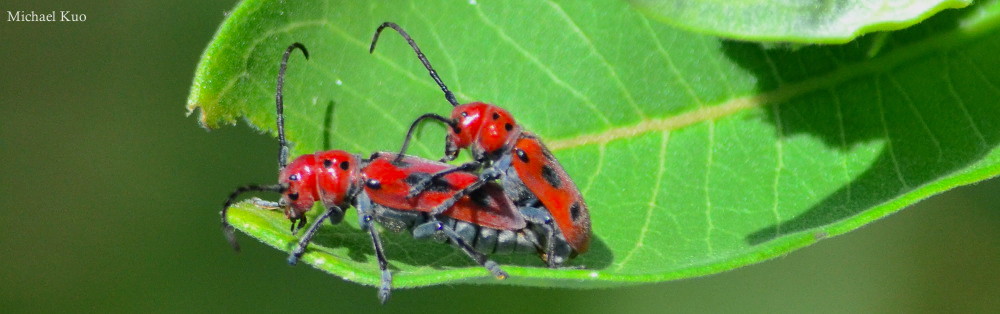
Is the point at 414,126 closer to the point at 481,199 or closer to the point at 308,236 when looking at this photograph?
the point at 308,236

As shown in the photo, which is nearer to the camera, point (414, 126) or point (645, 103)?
point (645, 103)

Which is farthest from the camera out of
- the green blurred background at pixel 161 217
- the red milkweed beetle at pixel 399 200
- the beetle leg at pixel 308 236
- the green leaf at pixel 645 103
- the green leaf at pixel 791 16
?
the green blurred background at pixel 161 217

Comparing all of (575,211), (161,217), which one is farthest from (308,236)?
(161,217)

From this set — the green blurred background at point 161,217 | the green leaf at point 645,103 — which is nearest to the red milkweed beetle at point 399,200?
the green leaf at point 645,103

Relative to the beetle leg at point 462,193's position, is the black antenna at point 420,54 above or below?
above

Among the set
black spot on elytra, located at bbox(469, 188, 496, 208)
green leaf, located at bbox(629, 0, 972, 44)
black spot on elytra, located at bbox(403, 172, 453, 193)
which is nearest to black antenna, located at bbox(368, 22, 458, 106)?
black spot on elytra, located at bbox(403, 172, 453, 193)

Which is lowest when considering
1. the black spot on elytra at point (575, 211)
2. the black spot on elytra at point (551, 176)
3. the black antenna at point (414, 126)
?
the black spot on elytra at point (575, 211)

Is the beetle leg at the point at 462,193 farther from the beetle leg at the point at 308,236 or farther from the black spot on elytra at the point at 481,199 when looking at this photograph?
the beetle leg at the point at 308,236

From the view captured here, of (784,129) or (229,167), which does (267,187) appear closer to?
(229,167)
